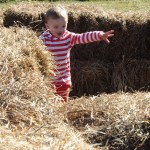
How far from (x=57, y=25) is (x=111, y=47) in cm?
296

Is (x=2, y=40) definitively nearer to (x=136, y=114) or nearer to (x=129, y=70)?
(x=136, y=114)

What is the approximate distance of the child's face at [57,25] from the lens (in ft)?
22.4

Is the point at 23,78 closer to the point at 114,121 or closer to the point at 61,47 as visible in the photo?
the point at 114,121

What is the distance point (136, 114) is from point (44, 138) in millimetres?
1362

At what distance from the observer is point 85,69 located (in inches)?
372

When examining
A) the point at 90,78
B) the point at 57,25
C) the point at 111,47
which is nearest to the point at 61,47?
the point at 57,25

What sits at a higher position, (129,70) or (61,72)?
(61,72)

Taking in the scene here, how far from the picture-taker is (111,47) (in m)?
9.65

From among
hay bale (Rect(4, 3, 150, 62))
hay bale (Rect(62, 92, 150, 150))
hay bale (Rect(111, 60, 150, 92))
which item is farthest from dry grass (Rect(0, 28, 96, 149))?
hay bale (Rect(111, 60, 150, 92))

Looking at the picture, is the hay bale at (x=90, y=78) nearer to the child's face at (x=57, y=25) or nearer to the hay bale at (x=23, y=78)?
the child's face at (x=57, y=25)

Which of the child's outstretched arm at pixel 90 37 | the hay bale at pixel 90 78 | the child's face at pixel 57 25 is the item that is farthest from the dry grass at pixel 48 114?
the hay bale at pixel 90 78

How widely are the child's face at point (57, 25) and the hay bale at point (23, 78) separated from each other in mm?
362

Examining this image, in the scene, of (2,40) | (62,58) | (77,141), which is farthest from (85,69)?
(77,141)

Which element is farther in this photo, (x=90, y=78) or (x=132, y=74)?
(x=132, y=74)
